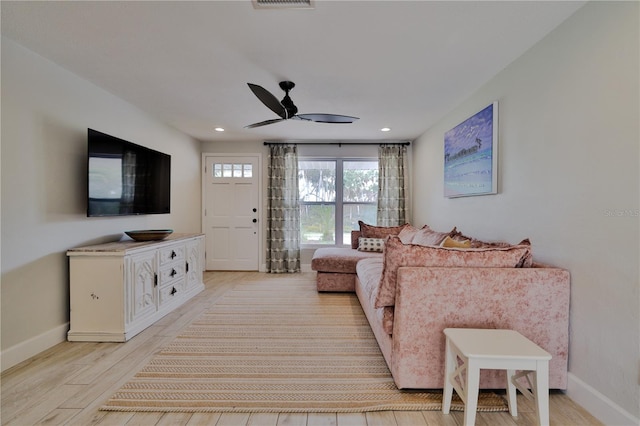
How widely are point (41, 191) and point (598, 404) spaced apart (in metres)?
3.97

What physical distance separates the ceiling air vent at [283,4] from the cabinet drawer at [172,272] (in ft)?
8.39

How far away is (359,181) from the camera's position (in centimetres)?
493

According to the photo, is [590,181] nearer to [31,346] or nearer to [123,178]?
[123,178]

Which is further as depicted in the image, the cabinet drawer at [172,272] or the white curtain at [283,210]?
the white curtain at [283,210]

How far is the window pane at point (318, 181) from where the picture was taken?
494cm

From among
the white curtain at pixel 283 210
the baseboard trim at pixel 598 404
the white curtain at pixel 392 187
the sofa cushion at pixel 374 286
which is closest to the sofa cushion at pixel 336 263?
the sofa cushion at pixel 374 286

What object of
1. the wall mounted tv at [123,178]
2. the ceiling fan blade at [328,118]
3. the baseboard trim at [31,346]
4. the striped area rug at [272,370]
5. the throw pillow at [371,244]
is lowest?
the striped area rug at [272,370]

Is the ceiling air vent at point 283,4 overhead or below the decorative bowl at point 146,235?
overhead

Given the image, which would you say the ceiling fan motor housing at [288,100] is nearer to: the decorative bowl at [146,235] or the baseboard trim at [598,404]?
the decorative bowl at [146,235]

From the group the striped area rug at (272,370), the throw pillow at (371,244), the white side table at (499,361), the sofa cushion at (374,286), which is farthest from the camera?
the throw pillow at (371,244)

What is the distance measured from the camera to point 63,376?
6.12 feet

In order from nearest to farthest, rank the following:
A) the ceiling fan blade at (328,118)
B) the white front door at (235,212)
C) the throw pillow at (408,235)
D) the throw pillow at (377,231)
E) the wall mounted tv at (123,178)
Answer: the wall mounted tv at (123,178) < the ceiling fan blade at (328,118) < the throw pillow at (408,235) < the throw pillow at (377,231) < the white front door at (235,212)

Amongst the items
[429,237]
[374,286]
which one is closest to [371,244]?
[429,237]

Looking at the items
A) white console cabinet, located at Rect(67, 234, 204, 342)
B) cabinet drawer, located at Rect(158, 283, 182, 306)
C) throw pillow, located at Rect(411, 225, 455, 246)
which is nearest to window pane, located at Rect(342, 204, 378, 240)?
throw pillow, located at Rect(411, 225, 455, 246)
